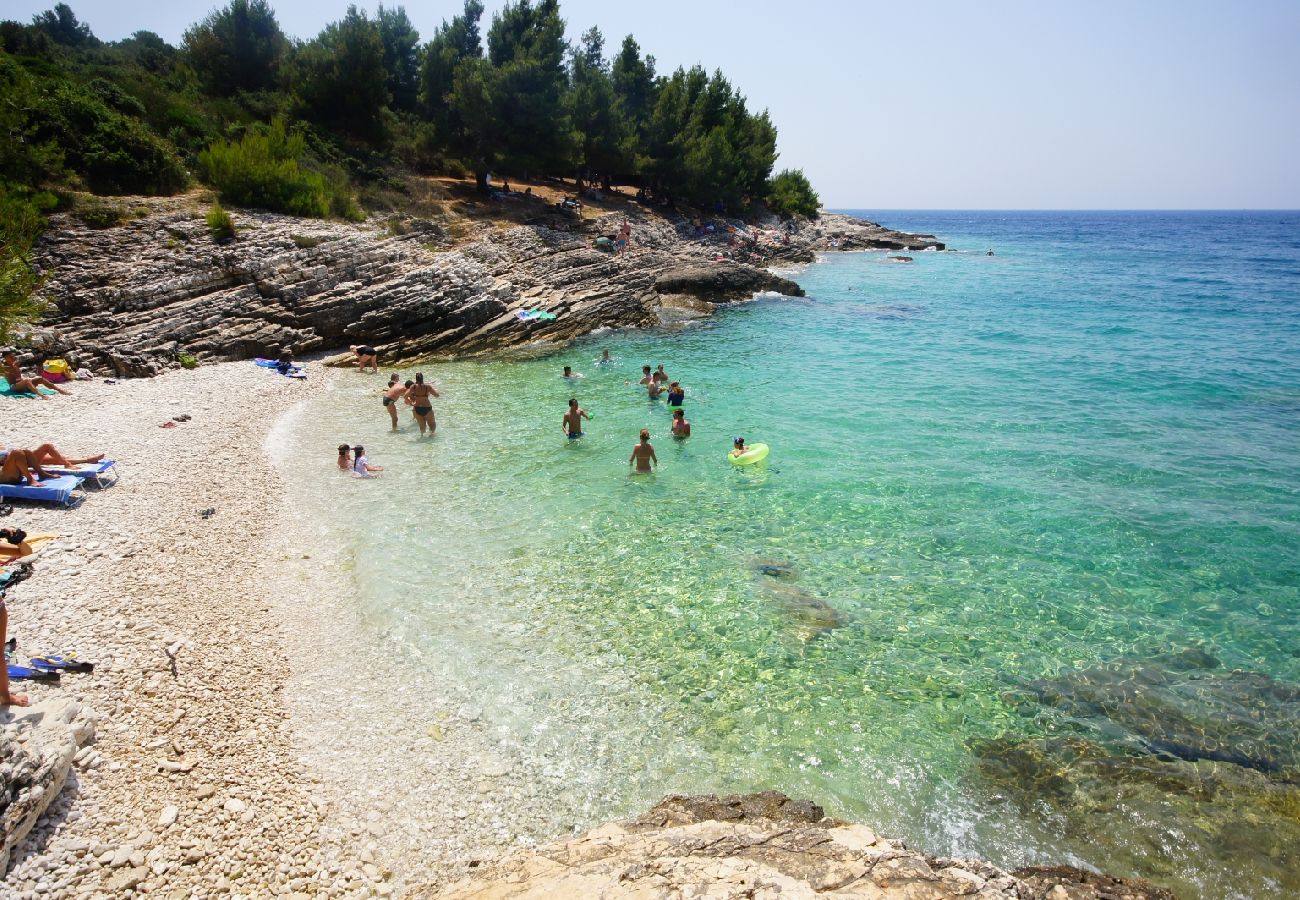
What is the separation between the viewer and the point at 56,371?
17.4m

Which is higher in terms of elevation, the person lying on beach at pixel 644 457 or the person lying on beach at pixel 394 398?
the person lying on beach at pixel 394 398

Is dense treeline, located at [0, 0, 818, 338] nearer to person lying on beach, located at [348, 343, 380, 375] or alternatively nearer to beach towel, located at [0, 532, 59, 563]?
beach towel, located at [0, 532, 59, 563]

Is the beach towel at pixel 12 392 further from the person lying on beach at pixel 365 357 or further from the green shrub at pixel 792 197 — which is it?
the green shrub at pixel 792 197

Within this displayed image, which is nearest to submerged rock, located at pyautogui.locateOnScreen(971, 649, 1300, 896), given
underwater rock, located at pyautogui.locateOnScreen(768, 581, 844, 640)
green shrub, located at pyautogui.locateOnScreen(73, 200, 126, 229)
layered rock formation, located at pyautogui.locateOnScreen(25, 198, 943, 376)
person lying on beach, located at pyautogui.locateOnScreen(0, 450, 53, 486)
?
underwater rock, located at pyautogui.locateOnScreen(768, 581, 844, 640)

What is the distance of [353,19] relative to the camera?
1487 inches

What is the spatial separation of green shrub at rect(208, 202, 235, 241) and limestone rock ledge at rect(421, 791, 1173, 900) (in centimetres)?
2443

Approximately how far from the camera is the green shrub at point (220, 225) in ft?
74.9

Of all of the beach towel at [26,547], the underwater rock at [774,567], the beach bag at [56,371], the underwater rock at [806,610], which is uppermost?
the beach bag at [56,371]

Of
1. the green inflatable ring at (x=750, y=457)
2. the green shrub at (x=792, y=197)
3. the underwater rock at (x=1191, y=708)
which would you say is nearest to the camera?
the underwater rock at (x=1191, y=708)

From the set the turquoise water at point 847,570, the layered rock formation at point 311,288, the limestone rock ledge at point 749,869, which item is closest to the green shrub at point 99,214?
the layered rock formation at point 311,288

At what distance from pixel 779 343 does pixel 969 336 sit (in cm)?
928

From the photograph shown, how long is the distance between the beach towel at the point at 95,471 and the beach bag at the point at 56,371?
7525 millimetres

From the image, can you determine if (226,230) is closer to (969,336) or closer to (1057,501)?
(1057,501)

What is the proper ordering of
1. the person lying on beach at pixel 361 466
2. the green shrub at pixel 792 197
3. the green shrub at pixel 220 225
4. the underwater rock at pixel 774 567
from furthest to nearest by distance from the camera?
1. the green shrub at pixel 792 197
2. the green shrub at pixel 220 225
3. the person lying on beach at pixel 361 466
4. the underwater rock at pixel 774 567
